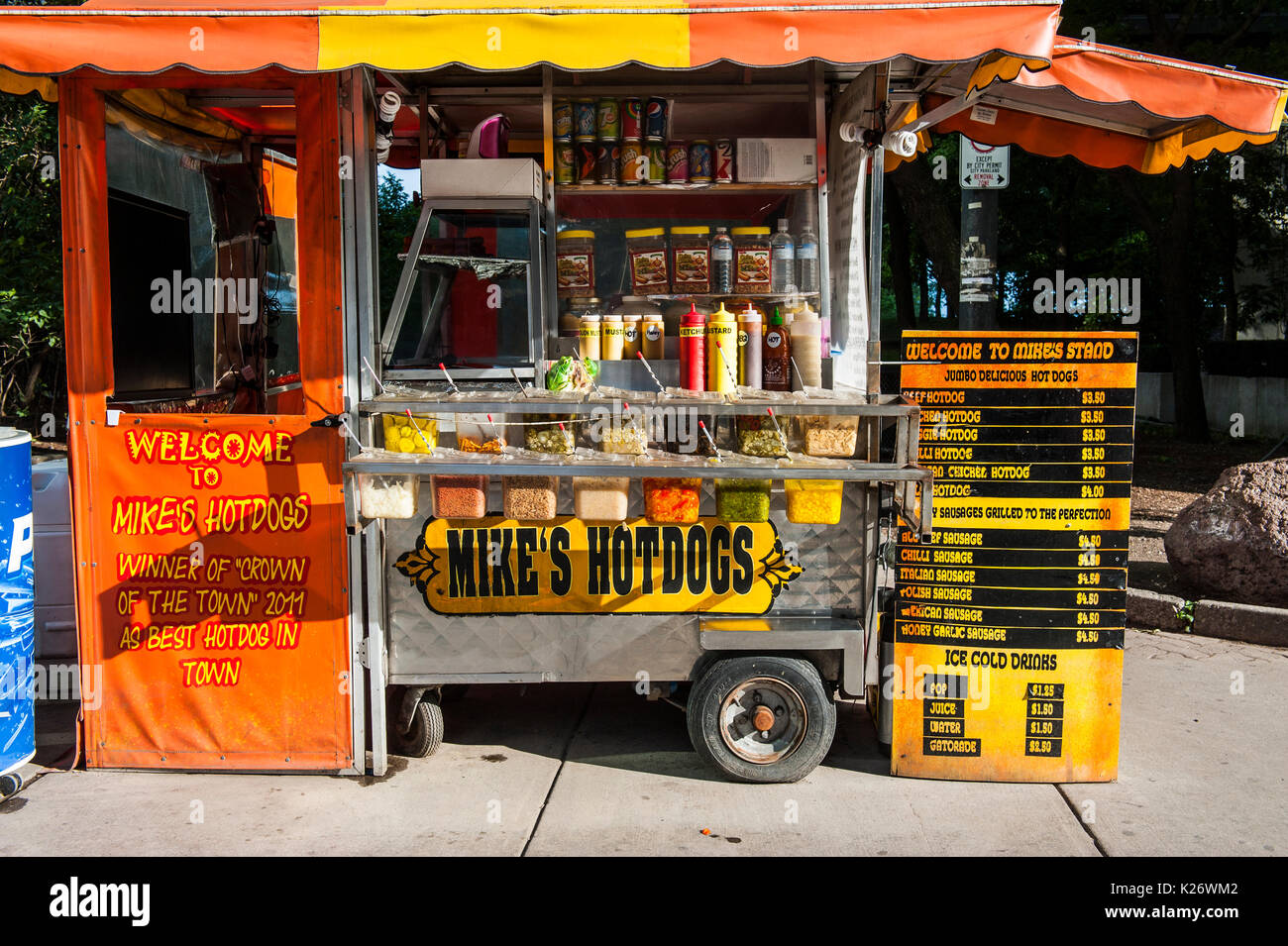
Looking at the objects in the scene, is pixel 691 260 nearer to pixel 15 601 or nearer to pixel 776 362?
pixel 776 362

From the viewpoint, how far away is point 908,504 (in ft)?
13.9

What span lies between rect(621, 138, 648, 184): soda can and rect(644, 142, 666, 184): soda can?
0.09ft

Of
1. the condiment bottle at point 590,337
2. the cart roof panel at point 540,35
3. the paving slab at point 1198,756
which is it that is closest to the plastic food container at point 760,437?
the condiment bottle at point 590,337

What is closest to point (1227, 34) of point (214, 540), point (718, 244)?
point (718, 244)

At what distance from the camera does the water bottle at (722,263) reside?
4.83m

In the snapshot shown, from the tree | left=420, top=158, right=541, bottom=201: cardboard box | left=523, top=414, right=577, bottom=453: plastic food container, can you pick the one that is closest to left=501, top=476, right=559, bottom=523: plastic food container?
left=523, top=414, right=577, bottom=453: plastic food container

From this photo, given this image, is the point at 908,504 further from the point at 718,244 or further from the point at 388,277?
the point at 388,277

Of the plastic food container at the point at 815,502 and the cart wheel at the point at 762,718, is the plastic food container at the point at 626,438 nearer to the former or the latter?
the plastic food container at the point at 815,502

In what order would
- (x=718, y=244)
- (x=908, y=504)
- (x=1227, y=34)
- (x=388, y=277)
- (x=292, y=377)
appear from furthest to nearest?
(x=1227, y=34), (x=388, y=277), (x=292, y=377), (x=718, y=244), (x=908, y=504)

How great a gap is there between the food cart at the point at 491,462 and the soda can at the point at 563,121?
2 cm

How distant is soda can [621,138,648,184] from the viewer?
193 inches

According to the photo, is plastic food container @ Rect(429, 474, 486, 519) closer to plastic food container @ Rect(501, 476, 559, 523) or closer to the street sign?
plastic food container @ Rect(501, 476, 559, 523)

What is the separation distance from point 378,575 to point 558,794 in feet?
3.83

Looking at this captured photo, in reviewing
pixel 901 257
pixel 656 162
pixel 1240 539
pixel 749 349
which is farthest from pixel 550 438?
pixel 901 257
